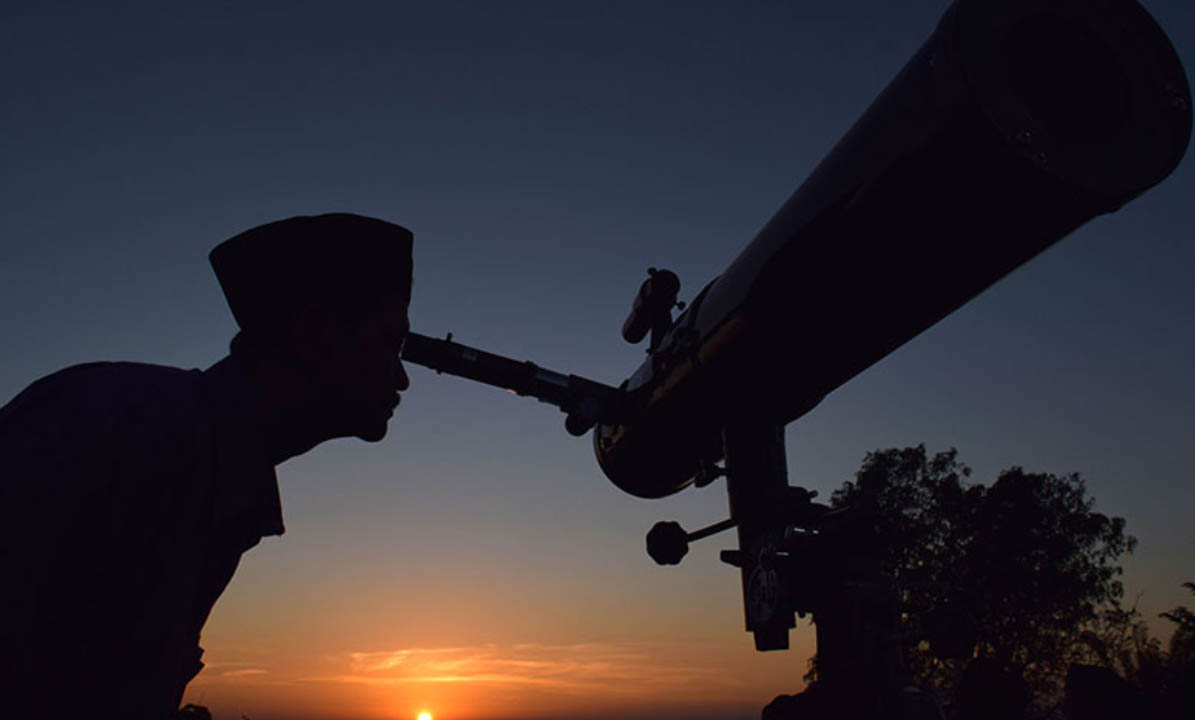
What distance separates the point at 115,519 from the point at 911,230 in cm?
244

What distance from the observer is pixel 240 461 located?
5.47 ft

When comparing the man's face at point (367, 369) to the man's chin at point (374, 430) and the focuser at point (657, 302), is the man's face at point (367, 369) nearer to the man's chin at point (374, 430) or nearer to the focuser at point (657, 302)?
the man's chin at point (374, 430)

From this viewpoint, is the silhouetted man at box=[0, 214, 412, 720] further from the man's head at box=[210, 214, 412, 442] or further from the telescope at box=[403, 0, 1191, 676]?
the telescope at box=[403, 0, 1191, 676]

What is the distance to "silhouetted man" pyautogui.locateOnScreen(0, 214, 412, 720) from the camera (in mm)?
1187

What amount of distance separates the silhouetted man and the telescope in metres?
1.68

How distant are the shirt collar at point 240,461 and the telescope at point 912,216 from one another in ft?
6.05

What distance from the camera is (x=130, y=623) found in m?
1.38

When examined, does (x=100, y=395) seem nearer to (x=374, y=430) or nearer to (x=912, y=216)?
(x=374, y=430)

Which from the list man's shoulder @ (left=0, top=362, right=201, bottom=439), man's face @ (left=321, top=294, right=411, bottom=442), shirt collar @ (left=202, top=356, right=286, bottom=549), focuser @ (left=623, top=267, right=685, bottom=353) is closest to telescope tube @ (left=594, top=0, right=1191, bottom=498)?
focuser @ (left=623, top=267, right=685, bottom=353)

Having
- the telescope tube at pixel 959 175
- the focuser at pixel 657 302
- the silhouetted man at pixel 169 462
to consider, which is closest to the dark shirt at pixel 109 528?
the silhouetted man at pixel 169 462

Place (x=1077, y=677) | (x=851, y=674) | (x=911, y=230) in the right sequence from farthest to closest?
(x=1077, y=677) → (x=911, y=230) → (x=851, y=674)

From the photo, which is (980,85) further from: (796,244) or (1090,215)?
(796,244)

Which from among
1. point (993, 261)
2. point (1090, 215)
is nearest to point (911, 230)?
point (993, 261)

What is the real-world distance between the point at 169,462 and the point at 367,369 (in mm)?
725
